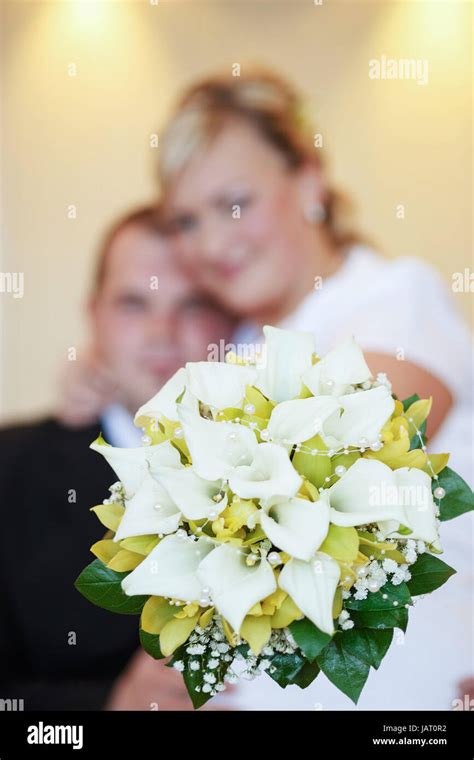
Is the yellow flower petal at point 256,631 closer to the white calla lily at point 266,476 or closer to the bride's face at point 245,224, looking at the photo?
the white calla lily at point 266,476

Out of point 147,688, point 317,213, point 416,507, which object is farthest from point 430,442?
point 416,507

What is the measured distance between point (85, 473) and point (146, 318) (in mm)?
343

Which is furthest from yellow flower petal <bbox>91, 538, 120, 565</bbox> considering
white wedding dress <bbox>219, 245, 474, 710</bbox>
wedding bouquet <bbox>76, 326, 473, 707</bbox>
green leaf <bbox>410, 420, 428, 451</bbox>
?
white wedding dress <bbox>219, 245, 474, 710</bbox>

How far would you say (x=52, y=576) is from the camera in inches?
68.9

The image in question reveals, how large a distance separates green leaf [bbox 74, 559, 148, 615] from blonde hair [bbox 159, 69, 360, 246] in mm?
1277

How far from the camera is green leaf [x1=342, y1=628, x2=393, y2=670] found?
53 centimetres

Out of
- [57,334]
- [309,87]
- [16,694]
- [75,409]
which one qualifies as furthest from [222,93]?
[16,694]

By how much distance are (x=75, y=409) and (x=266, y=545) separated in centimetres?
133

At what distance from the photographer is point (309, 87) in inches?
69.2

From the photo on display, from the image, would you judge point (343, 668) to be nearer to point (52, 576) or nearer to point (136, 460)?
point (136, 460)

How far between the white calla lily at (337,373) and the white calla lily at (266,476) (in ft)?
0.20

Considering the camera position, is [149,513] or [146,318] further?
[146,318]

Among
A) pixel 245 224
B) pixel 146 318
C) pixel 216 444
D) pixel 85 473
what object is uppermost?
pixel 245 224
